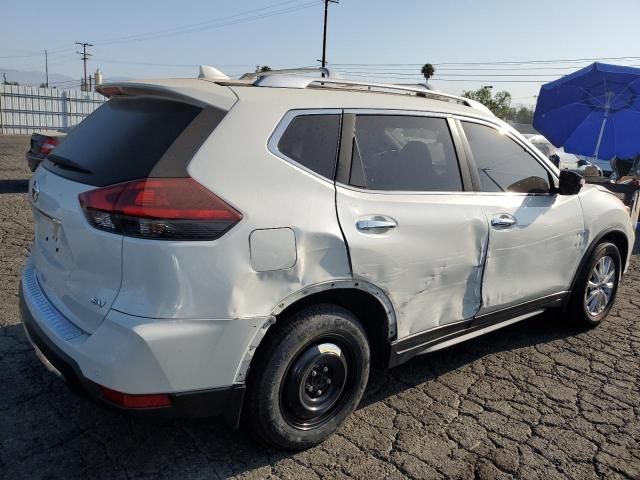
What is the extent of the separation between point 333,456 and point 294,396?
42 centimetres

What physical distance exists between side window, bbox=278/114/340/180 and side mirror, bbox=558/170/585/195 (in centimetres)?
190

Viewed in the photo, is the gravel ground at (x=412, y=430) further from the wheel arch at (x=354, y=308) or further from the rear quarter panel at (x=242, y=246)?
the rear quarter panel at (x=242, y=246)

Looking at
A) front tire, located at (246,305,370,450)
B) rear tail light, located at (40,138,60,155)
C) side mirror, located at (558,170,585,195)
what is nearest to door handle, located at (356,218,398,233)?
front tire, located at (246,305,370,450)

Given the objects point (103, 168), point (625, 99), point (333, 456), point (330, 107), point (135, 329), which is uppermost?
point (625, 99)

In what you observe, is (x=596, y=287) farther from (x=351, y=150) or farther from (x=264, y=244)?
(x=264, y=244)

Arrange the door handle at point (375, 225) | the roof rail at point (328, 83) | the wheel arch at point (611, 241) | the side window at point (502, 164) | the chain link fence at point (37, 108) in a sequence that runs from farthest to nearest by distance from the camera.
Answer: the chain link fence at point (37, 108), the wheel arch at point (611, 241), the side window at point (502, 164), the roof rail at point (328, 83), the door handle at point (375, 225)

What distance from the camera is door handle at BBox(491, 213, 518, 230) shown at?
3.13m

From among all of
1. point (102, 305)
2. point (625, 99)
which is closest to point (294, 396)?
point (102, 305)

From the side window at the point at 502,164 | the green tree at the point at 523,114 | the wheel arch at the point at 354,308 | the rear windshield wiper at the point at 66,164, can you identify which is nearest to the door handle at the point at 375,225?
the wheel arch at the point at 354,308

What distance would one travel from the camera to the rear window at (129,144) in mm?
2117

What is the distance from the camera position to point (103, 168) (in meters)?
2.22

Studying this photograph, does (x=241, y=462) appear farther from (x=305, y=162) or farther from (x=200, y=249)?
(x=305, y=162)

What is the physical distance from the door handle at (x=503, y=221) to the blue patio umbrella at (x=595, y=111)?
760cm

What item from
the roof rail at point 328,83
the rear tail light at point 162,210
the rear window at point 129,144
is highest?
the roof rail at point 328,83
